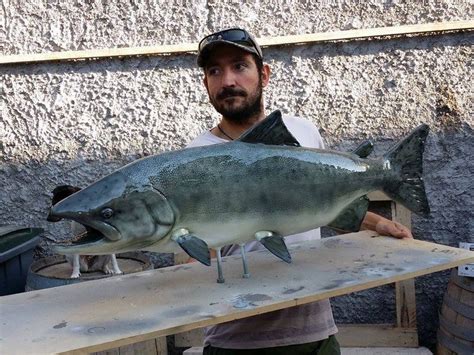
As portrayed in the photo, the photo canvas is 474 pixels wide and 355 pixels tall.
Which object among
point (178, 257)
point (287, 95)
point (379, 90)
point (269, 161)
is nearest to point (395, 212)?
point (379, 90)

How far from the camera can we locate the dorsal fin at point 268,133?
5.18 ft

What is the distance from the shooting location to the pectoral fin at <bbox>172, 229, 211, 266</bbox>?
4.54 feet

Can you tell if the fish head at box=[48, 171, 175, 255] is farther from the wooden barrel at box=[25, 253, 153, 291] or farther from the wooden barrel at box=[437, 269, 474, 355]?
the wooden barrel at box=[437, 269, 474, 355]

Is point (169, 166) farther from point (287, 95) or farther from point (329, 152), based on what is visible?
point (287, 95)

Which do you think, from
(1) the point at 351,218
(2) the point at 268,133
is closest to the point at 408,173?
(1) the point at 351,218

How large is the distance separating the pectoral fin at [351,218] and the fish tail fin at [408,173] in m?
0.11

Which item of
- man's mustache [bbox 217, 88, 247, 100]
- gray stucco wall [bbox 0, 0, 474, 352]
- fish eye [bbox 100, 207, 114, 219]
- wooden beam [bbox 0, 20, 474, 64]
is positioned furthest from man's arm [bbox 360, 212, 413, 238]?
wooden beam [bbox 0, 20, 474, 64]

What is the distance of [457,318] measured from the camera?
2766 millimetres

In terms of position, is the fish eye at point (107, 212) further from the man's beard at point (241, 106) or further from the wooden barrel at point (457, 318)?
the wooden barrel at point (457, 318)

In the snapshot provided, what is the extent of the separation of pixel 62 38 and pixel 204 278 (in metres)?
2.21

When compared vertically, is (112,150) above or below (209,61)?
below

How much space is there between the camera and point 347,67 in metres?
3.09

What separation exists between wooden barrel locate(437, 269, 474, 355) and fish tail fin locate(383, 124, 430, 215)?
1.27 m

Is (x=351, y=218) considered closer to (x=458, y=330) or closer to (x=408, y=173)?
(x=408, y=173)
